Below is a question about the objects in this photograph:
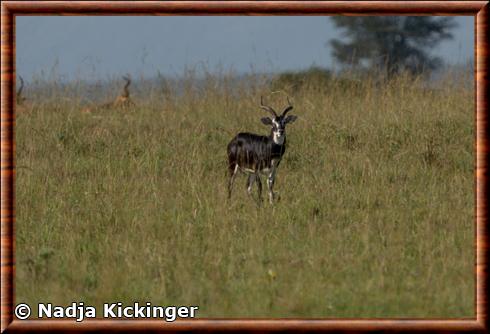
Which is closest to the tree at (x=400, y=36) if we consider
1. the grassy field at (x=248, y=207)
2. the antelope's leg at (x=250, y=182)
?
the grassy field at (x=248, y=207)

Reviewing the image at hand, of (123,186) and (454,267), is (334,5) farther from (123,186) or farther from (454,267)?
(123,186)

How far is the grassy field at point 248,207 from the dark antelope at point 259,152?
270 millimetres

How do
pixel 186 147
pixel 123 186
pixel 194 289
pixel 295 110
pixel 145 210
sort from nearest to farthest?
1. pixel 194 289
2. pixel 145 210
3. pixel 123 186
4. pixel 186 147
5. pixel 295 110

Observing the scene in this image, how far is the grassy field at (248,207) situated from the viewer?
6062 millimetres

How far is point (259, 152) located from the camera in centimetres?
976

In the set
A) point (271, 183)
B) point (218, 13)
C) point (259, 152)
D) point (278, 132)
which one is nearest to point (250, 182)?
point (259, 152)

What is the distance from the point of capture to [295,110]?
13.8 meters

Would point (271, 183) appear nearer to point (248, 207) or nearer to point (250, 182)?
point (250, 182)

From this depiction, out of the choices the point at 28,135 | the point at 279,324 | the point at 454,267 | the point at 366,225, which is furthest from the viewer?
the point at 28,135

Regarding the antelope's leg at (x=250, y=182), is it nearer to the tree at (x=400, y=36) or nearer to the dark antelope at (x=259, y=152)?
the dark antelope at (x=259, y=152)

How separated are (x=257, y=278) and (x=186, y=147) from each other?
587 cm

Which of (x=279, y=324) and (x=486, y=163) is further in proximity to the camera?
(x=486, y=163)

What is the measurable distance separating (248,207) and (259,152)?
1.23 m

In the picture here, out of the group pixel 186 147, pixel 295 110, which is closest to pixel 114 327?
pixel 186 147
